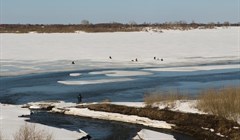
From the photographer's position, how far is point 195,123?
1234cm

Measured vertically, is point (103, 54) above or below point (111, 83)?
above

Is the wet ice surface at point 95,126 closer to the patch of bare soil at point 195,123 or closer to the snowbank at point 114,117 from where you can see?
the snowbank at point 114,117

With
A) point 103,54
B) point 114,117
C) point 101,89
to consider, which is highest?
point 114,117

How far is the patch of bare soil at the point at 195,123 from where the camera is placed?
1139 centimetres

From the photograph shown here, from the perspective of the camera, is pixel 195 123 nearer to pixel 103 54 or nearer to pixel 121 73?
pixel 121 73

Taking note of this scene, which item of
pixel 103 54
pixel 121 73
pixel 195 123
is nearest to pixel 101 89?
pixel 121 73

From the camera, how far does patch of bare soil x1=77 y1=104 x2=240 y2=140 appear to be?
1139cm

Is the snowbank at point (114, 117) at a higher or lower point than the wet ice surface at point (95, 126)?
higher

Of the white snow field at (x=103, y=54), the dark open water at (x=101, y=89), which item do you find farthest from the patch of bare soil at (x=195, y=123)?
the white snow field at (x=103, y=54)

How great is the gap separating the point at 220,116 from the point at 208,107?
59 centimetres

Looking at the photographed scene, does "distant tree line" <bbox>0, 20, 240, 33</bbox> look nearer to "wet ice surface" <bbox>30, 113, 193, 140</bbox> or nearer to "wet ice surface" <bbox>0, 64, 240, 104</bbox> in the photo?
"wet ice surface" <bbox>0, 64, 240, 104</bbox>

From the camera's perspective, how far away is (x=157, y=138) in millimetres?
11211

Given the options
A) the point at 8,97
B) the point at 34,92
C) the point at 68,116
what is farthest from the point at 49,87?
the point at 68,116

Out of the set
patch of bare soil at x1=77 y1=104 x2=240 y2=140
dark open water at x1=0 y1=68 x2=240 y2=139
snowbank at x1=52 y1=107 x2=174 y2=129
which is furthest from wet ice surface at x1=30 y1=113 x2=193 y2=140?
patch of bare soil at x1=77 y1=104 x2=240 y2=140
